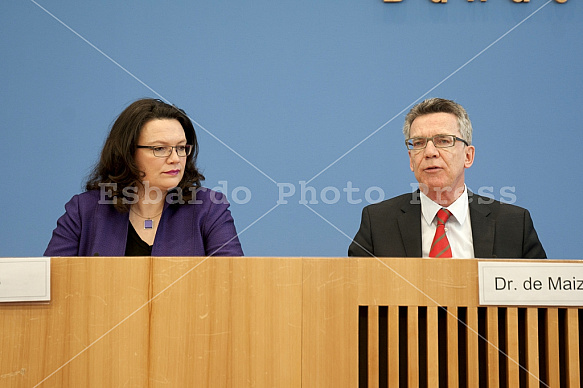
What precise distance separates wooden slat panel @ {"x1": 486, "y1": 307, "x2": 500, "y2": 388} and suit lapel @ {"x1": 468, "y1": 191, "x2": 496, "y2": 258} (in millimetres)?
601

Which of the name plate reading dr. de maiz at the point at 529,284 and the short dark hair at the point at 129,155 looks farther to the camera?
the short dark hair at the point at 129,155

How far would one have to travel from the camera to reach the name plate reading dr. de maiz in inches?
28.7

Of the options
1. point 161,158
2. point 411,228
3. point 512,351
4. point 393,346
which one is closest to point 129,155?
point 161,158

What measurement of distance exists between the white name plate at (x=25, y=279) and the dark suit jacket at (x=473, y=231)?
0.82 metres

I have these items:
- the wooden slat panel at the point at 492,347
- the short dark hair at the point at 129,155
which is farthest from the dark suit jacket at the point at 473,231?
the wooden slat panel at the point at 492,347

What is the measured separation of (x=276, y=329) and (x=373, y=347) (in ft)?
0.43

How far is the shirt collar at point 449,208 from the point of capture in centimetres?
142

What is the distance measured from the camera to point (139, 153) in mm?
1501

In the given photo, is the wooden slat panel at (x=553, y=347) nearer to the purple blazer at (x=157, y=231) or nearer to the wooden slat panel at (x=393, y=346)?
the wooden slat panel at (x=393, y=346)

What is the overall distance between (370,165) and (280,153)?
0.32m

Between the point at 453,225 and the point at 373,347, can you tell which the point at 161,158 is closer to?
the point at 453,225

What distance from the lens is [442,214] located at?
1.41 meters

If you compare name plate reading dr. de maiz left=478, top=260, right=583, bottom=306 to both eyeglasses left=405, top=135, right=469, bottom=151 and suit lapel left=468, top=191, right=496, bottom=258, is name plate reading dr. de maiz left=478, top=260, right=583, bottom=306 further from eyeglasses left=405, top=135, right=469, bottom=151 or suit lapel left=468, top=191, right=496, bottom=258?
eyeglasses left=405, top=135, right=469, bottom=151

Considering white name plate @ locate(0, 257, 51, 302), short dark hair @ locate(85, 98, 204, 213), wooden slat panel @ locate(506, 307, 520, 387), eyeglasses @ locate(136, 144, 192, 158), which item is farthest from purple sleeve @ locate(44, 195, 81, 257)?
wooden slat panel @ locate(506, 307, 520, 387)
